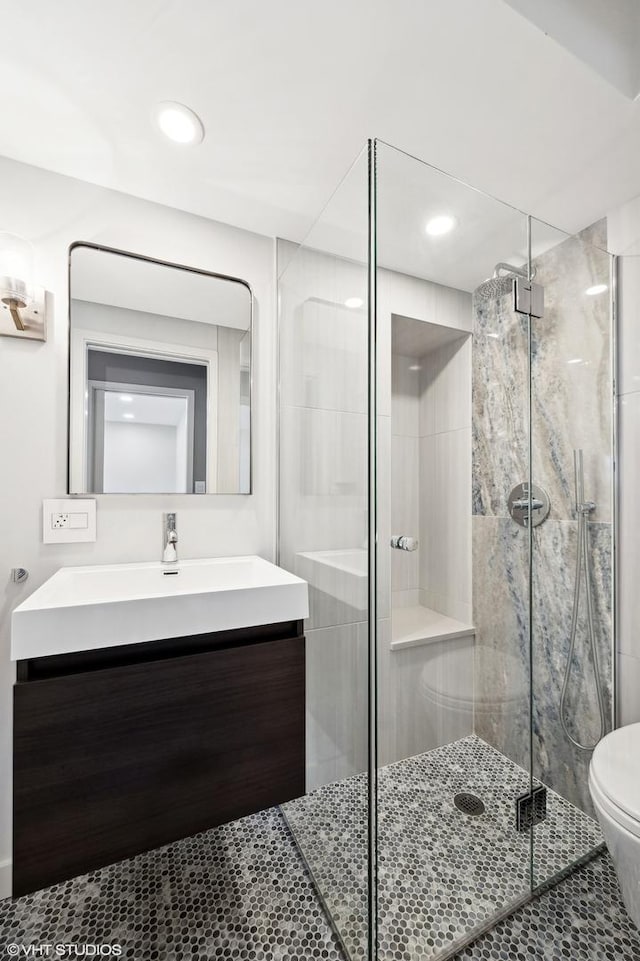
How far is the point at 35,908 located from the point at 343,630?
1.24 m

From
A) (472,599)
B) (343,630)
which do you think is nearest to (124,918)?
(343,630)

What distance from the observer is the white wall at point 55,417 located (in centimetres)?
134

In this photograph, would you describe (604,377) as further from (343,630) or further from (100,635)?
(100,635)

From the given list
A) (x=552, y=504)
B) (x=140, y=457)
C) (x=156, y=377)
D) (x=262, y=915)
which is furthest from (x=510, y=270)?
(x=262, y=915)

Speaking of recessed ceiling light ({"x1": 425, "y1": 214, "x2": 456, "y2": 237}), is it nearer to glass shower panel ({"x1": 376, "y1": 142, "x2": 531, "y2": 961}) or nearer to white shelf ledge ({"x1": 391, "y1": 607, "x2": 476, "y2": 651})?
glass shower panel ({"x1": 376, "y1": 142, "x2": 531, "y2": 961})

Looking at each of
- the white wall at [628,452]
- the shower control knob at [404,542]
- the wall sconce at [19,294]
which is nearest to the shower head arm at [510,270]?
the white wall at [628,452]

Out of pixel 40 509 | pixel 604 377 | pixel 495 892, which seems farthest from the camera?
pixel 604 377

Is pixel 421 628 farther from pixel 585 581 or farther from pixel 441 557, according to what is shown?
pixel 585 581

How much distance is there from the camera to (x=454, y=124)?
120 centimetres

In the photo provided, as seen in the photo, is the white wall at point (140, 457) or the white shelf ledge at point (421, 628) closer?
the white shelf ledge at point (421, 628)

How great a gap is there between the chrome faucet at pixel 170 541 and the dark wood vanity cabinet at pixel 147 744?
46 cm

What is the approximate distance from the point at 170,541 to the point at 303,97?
1.39 m

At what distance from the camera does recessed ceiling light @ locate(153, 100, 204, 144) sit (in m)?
1.17

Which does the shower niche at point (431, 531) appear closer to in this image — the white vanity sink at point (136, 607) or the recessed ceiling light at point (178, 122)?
the white vanity sink at point (136, 607)
